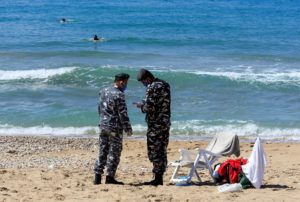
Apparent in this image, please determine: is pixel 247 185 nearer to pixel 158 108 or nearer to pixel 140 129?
pixel 158 108

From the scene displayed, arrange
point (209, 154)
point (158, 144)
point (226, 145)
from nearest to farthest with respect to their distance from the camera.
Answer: point (158, 144) < point (209, 154) < point (226, 145)

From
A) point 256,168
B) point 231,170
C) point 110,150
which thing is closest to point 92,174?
point 110,150

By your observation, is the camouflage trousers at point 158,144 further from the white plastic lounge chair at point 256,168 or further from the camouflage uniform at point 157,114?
the white plastic lounge chair at point 256,168

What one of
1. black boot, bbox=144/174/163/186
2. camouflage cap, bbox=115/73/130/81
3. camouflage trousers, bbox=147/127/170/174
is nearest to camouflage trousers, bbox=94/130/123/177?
camouflage trousers, bbox=147/127/170/174

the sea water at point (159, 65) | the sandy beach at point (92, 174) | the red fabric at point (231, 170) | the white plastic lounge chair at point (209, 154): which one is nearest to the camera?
the sandy beach at point (92, 174)

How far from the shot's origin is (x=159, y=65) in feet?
91.9

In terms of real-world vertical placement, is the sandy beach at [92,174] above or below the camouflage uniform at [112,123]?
below

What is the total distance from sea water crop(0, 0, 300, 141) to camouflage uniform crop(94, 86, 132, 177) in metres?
6.94

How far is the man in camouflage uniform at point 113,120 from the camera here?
9.48m

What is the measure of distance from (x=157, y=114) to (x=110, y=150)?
33.0 inches

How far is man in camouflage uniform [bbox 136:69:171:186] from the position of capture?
952 cm

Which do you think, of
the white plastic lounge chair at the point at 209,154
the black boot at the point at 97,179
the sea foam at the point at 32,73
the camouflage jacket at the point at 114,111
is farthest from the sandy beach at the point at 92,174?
the sea foam at the point at 32,73

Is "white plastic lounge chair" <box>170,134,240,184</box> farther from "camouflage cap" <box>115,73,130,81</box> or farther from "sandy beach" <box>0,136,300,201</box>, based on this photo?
"camouflage cap" <box>115,73,130,81</box>

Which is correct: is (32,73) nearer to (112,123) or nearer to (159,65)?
(159,65)
